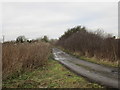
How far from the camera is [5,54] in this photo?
9.22m

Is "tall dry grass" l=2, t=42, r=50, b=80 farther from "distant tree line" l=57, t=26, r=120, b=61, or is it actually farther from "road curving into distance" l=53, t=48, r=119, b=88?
"distant tree line" l=57, t=26, r=120, b=61

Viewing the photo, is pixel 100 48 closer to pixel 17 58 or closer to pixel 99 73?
pixel 99 73

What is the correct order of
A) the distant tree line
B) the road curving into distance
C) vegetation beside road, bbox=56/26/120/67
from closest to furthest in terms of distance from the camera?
the road curving into distance
vegetation beside road, bbox=56/26/120/67
the distant tree line

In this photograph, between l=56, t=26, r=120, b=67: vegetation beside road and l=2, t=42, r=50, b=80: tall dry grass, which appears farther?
l=56, t=26, r=120, b=67: vegetation beside road

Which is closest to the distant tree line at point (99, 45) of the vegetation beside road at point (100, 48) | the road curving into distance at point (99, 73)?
the vegetation beside road at point (100, 48)

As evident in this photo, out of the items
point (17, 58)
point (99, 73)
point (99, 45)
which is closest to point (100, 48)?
point (99, 45)

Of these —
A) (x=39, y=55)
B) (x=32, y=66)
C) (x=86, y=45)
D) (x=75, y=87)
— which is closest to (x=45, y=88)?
(x=75, y=87)

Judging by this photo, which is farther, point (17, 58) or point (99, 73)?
point (99, 73)

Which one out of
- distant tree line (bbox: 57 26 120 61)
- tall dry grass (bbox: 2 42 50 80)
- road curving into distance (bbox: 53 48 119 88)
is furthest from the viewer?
distant tree line (bbox: 57 26 120 61)

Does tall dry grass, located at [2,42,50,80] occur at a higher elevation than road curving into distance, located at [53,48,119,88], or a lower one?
higher

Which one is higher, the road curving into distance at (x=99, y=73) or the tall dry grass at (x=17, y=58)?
the tall dry grass at (x=17, y=58)

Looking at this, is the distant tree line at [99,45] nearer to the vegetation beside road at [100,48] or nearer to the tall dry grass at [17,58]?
the vegetation beside road at [100,48]

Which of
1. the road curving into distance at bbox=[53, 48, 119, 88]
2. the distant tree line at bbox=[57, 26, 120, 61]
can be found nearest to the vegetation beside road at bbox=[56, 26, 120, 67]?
the distant tree line at bbox=[57, 26, 120, 61]

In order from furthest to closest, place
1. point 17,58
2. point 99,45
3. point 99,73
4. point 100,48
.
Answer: point 99,45 < point 100,48 < point 99,73 < point 17,58
